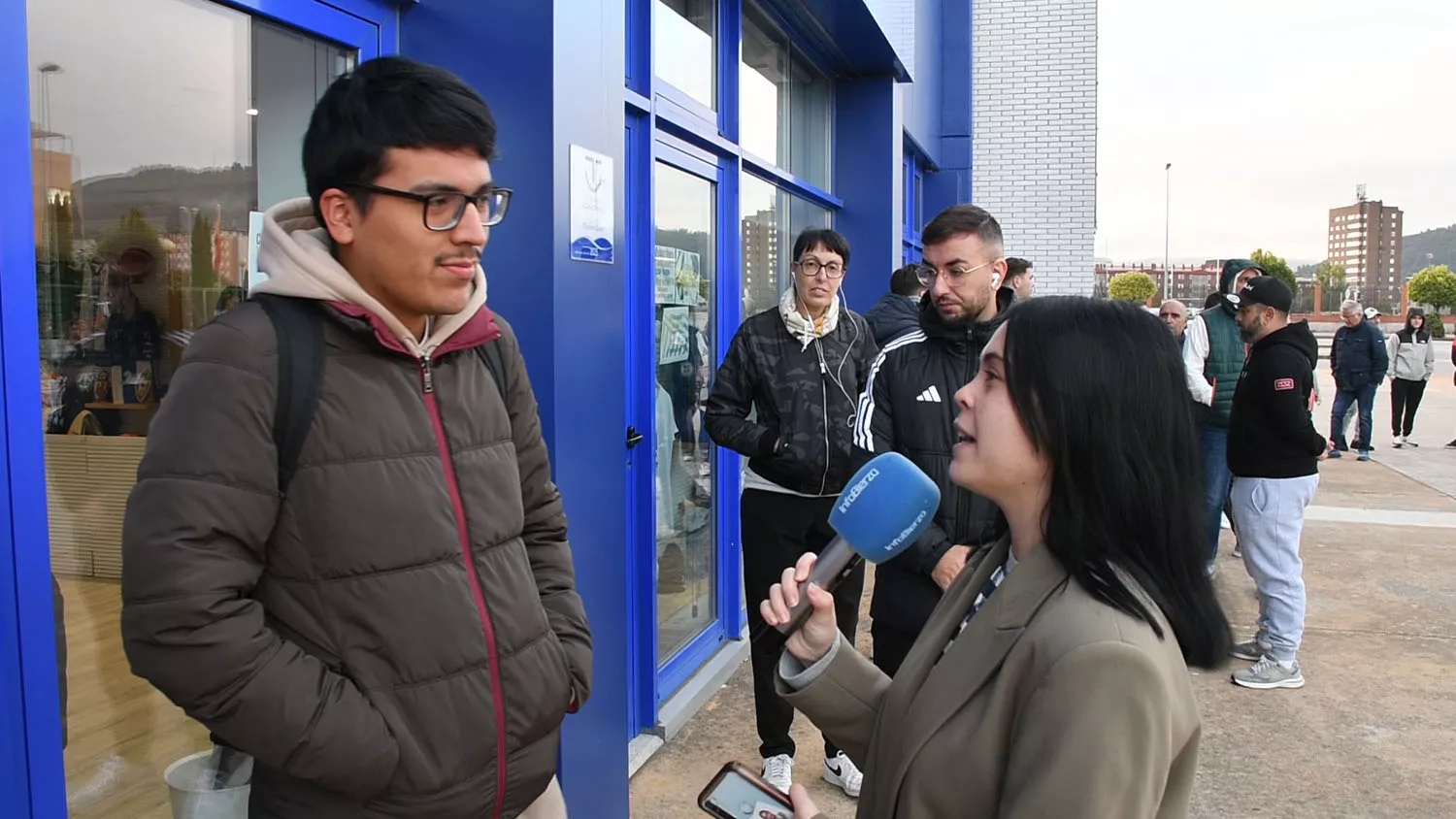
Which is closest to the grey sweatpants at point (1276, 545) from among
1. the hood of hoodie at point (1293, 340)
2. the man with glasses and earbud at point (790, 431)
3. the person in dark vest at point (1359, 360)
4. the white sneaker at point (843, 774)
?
the hood of hoodie at point (1293, 340)

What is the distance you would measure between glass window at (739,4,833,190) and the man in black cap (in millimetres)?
2937

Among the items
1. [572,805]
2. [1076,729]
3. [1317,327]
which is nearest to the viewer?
[1076,729]

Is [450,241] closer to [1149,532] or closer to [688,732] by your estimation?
[1149,532]

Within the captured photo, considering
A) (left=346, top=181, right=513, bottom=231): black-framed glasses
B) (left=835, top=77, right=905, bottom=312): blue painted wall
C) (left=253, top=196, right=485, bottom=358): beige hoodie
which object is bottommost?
(left=253, top=196, right=485, bottom=358): beige hoodie

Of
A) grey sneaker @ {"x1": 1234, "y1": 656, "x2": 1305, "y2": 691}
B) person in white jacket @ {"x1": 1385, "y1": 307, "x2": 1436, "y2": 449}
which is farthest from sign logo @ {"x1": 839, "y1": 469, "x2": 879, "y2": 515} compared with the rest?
person in white jacket @ {"x1": 1385, "y1": 307, "x2": 1436, "y2": 449}

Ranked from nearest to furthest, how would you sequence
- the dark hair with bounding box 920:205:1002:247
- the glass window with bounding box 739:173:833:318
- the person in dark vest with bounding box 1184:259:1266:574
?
the dark hair with bounding box 920:205:1002:247, the glass window with bounding box 739:173:833:318, the person in dark vest with bounding box 1184:259:1266:574

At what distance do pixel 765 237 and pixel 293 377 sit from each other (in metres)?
5.12

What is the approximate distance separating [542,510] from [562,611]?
0.21 metres

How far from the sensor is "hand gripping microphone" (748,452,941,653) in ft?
5.45

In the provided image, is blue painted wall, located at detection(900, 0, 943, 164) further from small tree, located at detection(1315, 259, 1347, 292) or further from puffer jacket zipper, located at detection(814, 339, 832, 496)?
small tree, located at detection(1315, 259, 1347, 292)

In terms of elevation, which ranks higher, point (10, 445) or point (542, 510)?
point (10, 445)

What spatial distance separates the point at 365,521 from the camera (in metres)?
1.64

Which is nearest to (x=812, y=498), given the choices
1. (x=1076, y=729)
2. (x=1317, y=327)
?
(x=1076, y=729)

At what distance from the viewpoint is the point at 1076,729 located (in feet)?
4.10
